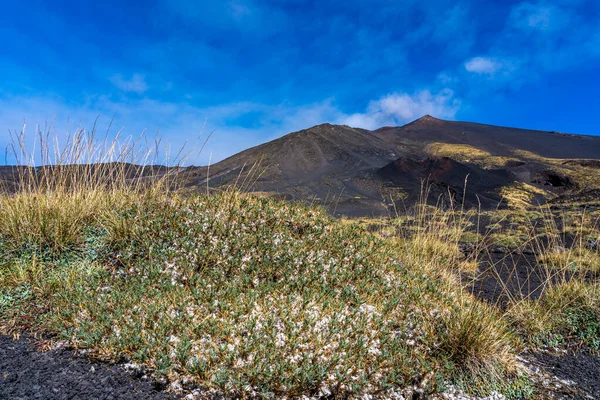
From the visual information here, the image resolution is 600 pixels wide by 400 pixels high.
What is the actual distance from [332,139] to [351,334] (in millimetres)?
38243

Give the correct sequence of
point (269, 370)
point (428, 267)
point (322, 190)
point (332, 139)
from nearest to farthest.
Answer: point (269, 370)
point (428, 267)
point (322, 190)
point (332, 139)

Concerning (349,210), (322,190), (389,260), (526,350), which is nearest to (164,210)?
(389,260)

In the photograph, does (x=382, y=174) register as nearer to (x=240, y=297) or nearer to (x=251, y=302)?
(x=240, y=297)

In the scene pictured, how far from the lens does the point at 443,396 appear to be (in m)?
3.37

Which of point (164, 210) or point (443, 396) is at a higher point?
point (164, 210)

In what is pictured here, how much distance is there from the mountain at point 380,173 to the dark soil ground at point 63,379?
1253 cm

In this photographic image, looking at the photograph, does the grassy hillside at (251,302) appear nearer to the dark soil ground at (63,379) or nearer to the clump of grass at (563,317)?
the clump of grass at (563,317)

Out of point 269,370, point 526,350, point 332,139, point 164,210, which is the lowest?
point 526,350

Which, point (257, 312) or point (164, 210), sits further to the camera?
point (164, 210)

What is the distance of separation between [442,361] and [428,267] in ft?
9.00

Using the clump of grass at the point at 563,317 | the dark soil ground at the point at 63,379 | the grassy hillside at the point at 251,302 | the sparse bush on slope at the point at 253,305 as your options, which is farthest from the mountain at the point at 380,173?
the dark soil ground at the point at 63,379

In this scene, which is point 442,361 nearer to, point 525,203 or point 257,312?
point 257,312

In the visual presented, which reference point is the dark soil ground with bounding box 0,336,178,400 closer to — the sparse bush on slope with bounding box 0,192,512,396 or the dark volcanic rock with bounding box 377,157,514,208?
the sparse bush on slope with bounding box 0,192,512,396

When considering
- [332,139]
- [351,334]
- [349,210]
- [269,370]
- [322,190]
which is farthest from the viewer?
[332,139]
